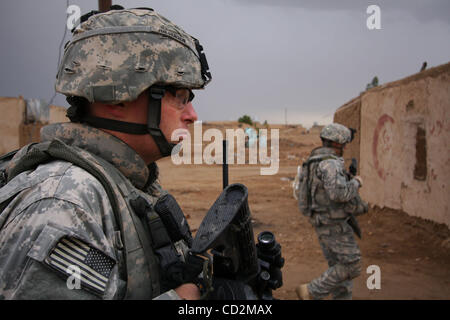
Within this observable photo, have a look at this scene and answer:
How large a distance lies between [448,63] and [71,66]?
19.9ft

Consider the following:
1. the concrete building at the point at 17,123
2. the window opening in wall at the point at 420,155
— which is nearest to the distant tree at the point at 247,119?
the concrete building at the point at 17,123

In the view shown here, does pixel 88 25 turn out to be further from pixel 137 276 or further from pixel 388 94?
pixel 388 94

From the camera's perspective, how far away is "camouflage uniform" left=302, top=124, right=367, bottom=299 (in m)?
4.14

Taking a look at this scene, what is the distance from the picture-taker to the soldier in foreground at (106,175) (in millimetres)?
979

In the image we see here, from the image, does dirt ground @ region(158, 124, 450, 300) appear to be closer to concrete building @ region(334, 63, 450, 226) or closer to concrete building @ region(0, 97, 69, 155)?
concrete building @ region(334, 63, 450, 226)

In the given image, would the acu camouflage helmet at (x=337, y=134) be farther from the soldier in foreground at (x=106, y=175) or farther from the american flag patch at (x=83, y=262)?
the american flag patch at (x=83, y=262)

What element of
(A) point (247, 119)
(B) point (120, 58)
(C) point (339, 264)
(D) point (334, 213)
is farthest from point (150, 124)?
(A) point (247, 119)

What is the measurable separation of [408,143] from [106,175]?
692 cm

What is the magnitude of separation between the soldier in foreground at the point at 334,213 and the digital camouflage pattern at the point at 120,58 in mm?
3005

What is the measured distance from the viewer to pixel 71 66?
1513mm

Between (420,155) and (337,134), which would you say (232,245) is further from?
(420,155)

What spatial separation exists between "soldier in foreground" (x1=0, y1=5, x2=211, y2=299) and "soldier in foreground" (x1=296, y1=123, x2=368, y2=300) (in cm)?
282

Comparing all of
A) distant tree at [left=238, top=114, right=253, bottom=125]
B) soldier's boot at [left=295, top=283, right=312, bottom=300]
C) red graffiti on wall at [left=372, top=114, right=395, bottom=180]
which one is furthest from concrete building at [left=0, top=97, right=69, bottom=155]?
distant tree at [left=238, top=114, right=253, bottom=125]
